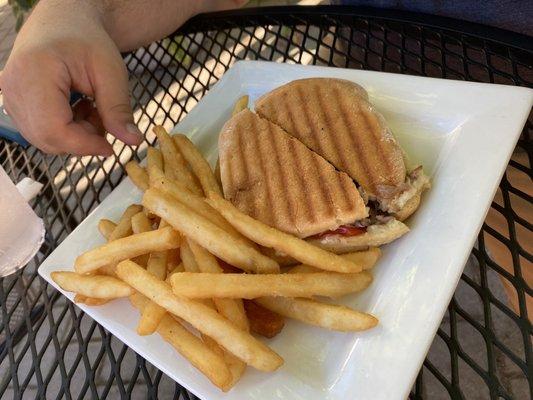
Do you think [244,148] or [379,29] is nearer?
[244,148]

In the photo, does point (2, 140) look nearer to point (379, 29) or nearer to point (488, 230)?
point (379, 29)

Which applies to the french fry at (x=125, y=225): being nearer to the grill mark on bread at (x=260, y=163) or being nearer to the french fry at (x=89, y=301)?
the french fry at (x=89, y=301)

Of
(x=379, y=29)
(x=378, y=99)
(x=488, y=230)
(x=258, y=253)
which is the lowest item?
(x=258, y=253)

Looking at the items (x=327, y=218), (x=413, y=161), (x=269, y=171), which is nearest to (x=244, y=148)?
(x=269, y=171)

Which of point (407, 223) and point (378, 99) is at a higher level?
point (378, 99)

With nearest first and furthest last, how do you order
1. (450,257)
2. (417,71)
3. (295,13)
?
1. (450,257)
2. (417,71)
3. (295,13)

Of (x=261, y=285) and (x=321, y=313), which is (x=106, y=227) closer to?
(x=261, y=285)

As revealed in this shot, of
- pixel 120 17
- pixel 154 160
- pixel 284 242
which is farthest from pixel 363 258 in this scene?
pixel 120 17

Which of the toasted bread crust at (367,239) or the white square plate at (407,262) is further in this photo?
the toasted bread crust at (367,239)

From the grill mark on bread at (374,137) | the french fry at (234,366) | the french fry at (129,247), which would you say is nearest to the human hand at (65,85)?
the french fry at (129,247)
